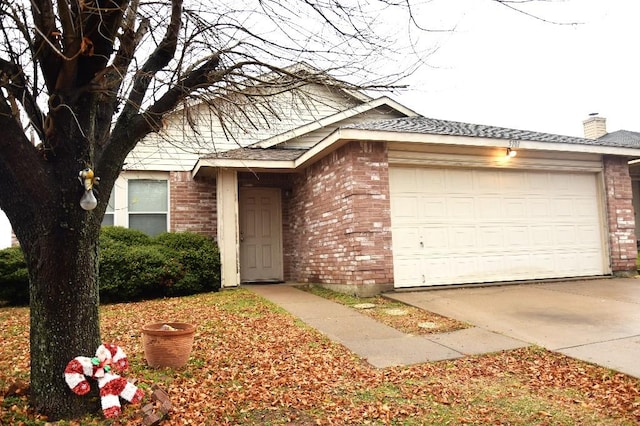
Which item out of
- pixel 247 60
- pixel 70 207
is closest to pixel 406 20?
pixel 247 60

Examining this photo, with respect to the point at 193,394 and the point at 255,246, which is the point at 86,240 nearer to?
the point at 193,394

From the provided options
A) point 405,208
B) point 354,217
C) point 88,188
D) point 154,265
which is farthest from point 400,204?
point 88,188

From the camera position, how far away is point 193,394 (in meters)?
3.66

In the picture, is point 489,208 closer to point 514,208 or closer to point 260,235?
point 514,208

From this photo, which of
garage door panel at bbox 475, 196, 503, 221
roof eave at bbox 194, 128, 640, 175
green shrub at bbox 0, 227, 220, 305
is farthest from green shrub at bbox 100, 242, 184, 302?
garage door panel at bbox 475, 196, 503, 221

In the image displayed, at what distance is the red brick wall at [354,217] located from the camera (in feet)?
26.0

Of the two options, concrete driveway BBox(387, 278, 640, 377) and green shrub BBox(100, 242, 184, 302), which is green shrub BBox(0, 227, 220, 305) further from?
concrete driveway BBox(387, 278, 640, 377)

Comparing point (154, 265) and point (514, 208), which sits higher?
point (514, 208)

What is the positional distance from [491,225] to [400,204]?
2.10m

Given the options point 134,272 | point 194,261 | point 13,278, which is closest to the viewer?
point 13,278

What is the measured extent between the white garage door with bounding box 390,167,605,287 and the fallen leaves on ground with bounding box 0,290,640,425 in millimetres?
3755

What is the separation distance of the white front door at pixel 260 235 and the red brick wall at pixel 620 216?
25.5 ft

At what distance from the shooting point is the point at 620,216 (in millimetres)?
9875

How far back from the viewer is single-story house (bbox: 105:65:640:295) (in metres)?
8.12
